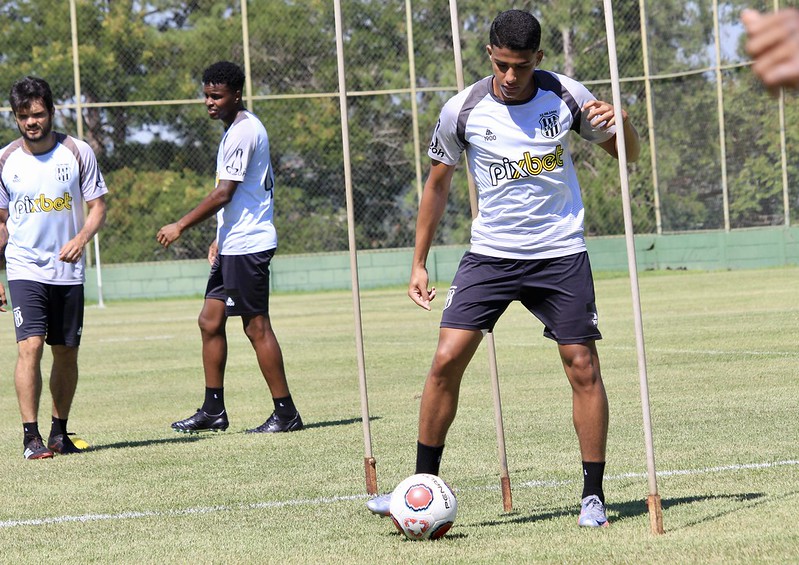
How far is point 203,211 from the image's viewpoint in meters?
9.09

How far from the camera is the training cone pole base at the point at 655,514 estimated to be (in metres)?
5.20

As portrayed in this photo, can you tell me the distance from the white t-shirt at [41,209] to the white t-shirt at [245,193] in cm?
103

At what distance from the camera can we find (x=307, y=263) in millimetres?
31812

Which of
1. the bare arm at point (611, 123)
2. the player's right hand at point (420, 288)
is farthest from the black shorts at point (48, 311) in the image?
the bare arm at point (611, 123)

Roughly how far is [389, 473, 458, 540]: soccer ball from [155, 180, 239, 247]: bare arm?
358cm

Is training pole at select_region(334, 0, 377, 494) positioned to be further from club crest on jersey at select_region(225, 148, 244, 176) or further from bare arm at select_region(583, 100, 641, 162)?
club crest on jersey at select_region(225, 148, 244, 176)

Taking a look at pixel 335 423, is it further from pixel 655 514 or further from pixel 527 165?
pixel 655 514

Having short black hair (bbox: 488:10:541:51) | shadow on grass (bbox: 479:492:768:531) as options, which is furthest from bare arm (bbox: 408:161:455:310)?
shadow on grass (bbox: 479:492:768:531)

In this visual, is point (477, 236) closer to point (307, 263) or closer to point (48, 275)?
point (48, 275)

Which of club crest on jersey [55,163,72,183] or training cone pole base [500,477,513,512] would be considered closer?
training cone pole base [500,477,513,512]

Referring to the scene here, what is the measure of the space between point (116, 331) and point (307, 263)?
36.7ft

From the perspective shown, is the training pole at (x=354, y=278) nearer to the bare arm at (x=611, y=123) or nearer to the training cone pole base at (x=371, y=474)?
the training cone pole base at (x=371, y=474)

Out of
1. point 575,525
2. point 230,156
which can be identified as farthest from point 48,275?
point 575,525

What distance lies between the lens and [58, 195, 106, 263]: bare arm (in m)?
8.44
